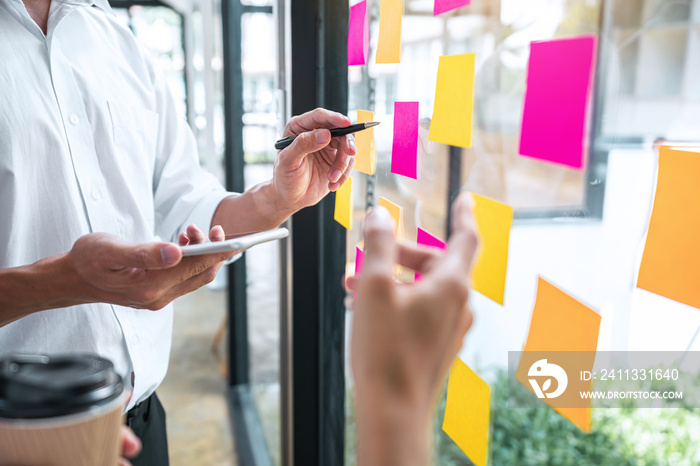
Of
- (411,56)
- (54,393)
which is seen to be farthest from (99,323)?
(411,56)

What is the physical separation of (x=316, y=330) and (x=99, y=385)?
3.63 feet

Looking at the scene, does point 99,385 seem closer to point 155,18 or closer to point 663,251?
A: point 663,251

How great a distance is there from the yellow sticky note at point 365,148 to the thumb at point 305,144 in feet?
0.49

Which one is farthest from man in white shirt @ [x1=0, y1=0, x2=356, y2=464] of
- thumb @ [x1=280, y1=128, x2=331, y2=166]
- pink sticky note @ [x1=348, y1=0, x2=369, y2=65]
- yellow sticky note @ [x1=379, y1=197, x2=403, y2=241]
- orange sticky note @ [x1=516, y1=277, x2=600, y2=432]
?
orange sticky note @ [x1=516, y1=277, x2=600, y2=432]

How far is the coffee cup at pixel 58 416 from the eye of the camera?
459mm

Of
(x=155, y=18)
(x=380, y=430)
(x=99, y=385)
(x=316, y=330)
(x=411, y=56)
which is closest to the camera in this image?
(x=380, y=430)

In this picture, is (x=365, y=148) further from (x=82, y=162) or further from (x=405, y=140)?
(x=82, y=162)

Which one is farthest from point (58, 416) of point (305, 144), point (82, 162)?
point (82, 162)

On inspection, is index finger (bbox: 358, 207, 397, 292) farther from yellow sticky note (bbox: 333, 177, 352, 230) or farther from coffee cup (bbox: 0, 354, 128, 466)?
yellow sticky note (bbox: 333, 177, 352, 230)

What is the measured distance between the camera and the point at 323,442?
5.23ft

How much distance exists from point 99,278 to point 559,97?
0.67 meters

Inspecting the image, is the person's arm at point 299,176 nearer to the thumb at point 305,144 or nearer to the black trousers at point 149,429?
the thumb at point 305,144

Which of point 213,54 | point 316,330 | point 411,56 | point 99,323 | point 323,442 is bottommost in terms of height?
point 323,442

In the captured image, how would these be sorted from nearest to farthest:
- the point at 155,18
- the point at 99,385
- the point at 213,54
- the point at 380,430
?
the point at 380,430 < the point at 99,385 < the point at 213,54 < the point at 155,18
